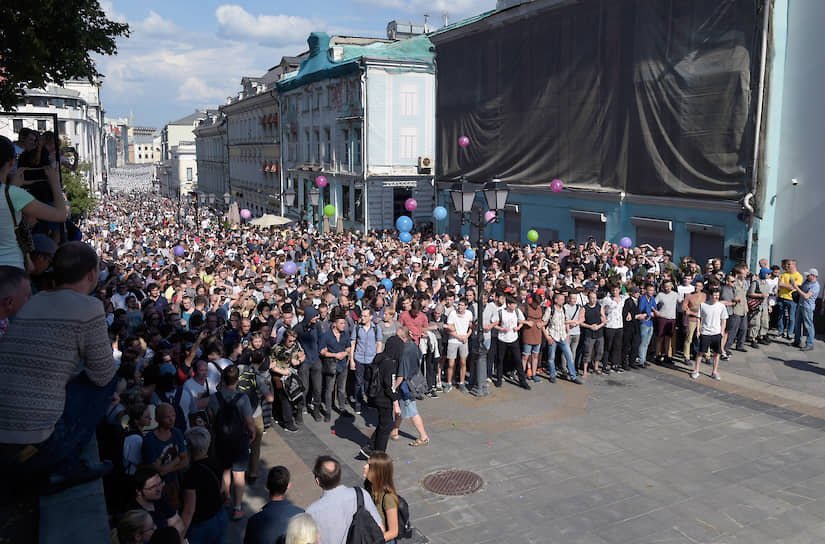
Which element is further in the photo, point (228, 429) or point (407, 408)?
point (407, 408)

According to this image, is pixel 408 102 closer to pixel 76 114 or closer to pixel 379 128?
pixel 379 128

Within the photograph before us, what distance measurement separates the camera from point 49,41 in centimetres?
1176

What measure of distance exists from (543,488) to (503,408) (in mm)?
3058

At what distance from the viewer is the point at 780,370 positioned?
13.6 metres

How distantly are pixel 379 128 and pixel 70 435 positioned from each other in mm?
36339

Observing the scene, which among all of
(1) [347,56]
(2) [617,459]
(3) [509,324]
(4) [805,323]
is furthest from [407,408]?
(1) [347,56]

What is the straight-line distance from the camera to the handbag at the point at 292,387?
413 inches

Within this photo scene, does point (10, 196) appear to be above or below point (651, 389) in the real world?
above

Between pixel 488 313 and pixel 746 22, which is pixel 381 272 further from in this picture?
pixel 746 22

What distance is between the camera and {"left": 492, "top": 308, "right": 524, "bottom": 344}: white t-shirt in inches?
490

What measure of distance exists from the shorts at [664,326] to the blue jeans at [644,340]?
18 cm

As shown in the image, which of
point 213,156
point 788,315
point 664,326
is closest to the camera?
point 664,326

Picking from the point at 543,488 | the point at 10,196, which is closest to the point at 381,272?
the point at 543,488

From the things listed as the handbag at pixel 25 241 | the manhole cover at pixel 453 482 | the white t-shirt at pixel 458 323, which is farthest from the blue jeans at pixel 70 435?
the white t-shirt at pixel 458 323
